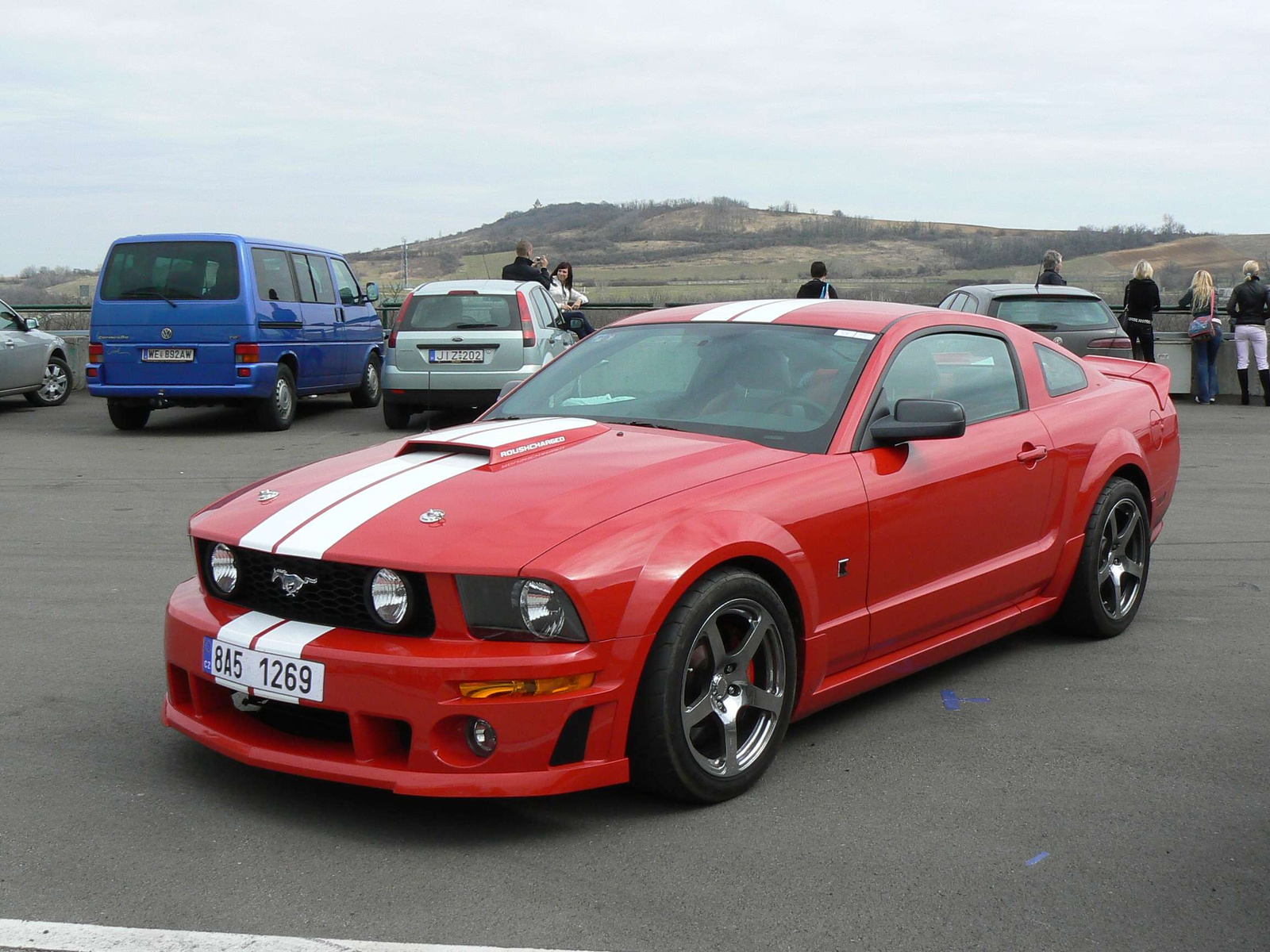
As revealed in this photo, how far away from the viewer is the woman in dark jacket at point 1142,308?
17.6m

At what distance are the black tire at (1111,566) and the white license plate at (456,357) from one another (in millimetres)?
8864

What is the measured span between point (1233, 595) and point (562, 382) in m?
3.56

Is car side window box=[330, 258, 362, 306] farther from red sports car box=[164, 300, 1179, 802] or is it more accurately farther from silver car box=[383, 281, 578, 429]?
red sports car box=[164, 300, 1179, 802]

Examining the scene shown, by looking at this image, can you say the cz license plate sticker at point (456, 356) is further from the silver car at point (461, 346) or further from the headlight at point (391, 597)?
the headlight at point (391, 597)

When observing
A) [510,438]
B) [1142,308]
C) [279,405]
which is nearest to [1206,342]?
[1142,308]

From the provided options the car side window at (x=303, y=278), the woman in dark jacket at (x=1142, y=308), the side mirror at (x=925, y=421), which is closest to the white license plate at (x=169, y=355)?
the car side window at (x=303, y=278)

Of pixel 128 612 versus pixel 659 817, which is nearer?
pixel 659 817

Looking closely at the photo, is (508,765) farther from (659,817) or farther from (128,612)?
(128,612)

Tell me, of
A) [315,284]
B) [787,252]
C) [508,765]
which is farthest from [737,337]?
[787,252]

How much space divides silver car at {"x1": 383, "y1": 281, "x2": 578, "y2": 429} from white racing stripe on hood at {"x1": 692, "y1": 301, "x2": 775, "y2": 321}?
8.38 meters

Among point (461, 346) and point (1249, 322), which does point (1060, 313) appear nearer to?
point (1249, 322)

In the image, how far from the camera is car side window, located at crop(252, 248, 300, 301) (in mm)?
13969

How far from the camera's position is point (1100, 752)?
4.32 m

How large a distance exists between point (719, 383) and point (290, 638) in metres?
1.84
